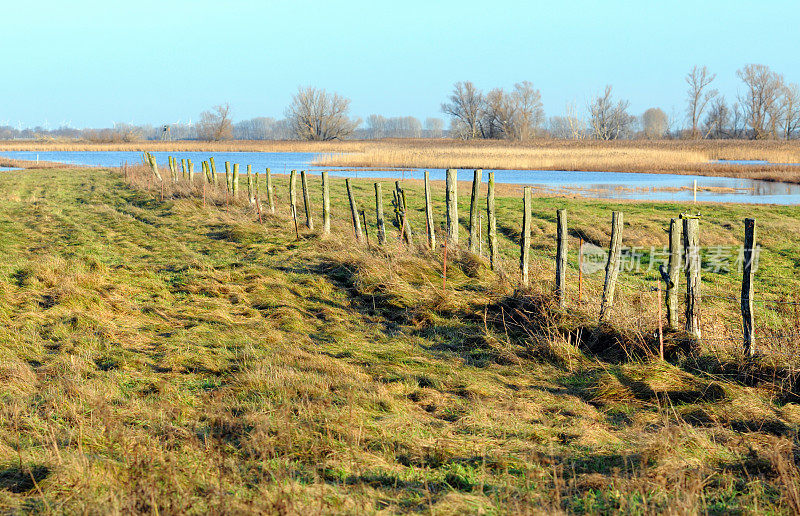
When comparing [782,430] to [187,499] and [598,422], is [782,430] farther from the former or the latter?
[187,499]

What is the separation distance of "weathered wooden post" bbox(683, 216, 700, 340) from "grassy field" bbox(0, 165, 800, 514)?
11.0 inches

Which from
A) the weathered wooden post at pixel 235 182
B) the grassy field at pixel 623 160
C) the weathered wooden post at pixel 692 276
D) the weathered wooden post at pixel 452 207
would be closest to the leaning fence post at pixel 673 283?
the weathered wooden post at pixel 692 276

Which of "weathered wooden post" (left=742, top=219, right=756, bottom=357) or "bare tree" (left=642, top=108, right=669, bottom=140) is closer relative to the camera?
"weathered wooden post" (left=742, top=219, right=756, bottom=357)

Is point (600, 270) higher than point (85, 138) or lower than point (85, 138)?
lower

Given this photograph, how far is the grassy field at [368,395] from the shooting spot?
3.89m

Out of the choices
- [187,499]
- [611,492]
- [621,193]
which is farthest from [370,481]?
[621,193]

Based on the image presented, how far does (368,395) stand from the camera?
18.0 ft

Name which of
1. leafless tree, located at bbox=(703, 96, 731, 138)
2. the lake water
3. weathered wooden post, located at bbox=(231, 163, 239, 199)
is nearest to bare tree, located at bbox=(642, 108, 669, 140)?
leafless tree, located at bbox=(703, 96, 731, 138)

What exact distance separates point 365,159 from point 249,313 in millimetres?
42538

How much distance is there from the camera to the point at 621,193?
31.0 m

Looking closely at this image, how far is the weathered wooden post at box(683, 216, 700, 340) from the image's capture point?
664 centimetres

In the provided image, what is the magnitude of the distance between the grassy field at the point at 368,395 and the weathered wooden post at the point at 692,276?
279 mm

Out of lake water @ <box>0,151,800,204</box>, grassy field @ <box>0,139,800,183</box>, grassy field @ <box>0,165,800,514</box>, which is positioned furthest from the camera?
grassy field @ <box>0,139,800,183</box>

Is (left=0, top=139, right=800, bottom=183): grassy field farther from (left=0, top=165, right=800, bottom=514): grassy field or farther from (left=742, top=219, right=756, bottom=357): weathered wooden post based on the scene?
(left=742, top=219, right=756, bottom=357): weathered wooden post
